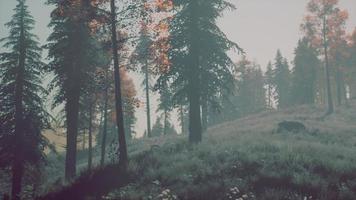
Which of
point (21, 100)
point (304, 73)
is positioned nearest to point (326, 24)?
point (304, 73)

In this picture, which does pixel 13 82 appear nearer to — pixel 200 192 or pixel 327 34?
pixel 200 192

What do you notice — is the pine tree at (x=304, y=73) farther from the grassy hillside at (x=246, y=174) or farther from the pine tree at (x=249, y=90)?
the grassy hillside at (x=246, y=174)

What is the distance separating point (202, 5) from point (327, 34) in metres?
24.3

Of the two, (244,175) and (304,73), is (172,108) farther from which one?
(304,73)

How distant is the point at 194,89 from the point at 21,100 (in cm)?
1199

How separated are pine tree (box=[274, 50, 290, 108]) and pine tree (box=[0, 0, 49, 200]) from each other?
54486 mm

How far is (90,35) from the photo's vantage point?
2562 cm

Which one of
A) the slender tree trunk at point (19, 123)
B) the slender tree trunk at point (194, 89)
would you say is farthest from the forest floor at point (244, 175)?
the slender tree trunk at point (19, 123)

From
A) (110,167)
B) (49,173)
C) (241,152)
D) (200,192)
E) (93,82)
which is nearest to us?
(200,192)

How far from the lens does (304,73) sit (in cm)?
6397

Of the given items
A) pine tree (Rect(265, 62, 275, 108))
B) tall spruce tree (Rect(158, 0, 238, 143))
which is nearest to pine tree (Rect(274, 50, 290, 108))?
pine tree (Rect(265, 62, 275, 108))

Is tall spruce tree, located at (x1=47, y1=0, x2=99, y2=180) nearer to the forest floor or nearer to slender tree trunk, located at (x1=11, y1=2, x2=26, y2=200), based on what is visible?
slender tree trunk, located at (x1=11, y1=2, x2=26, y2=200)

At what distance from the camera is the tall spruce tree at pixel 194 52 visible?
79.8 ft

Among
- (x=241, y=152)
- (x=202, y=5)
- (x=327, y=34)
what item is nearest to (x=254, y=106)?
(x=327, y=34)
